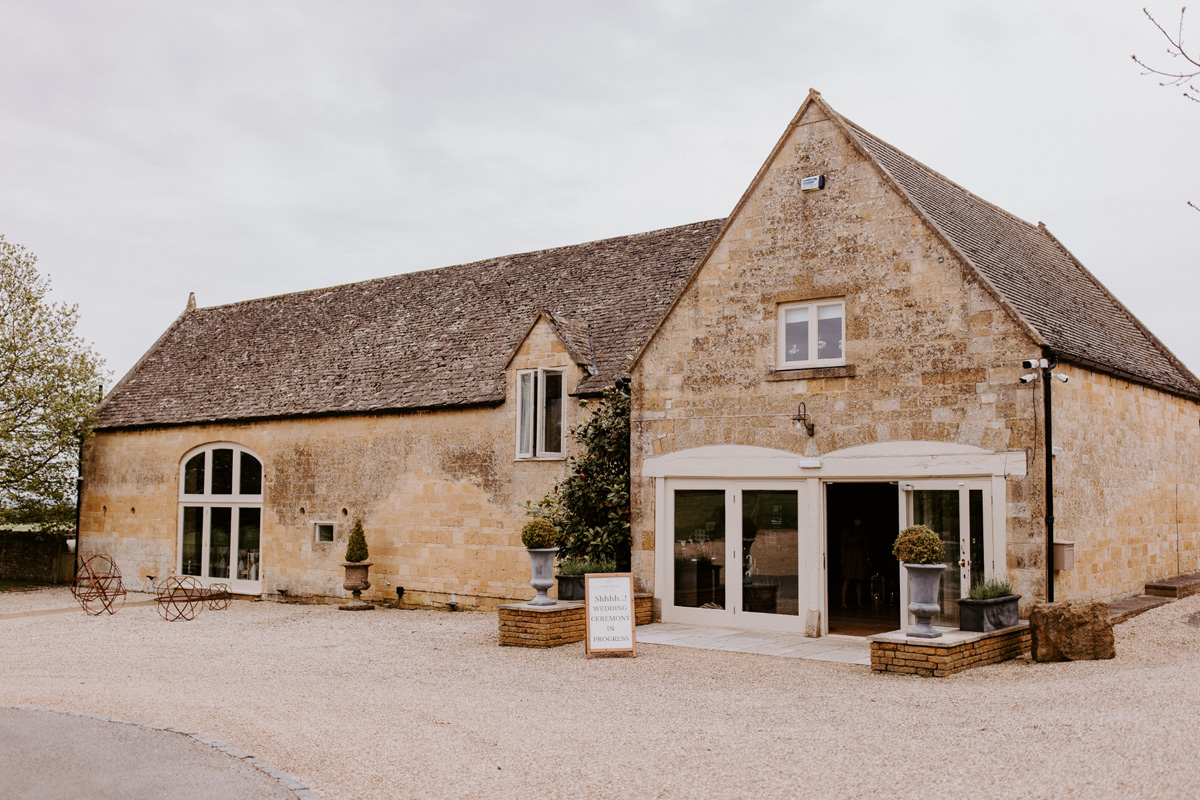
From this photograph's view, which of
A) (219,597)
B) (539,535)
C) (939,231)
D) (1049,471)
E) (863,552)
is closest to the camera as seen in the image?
(1049,471)

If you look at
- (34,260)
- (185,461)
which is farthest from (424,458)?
(34,260)

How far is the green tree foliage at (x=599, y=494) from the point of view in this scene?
16328 mm

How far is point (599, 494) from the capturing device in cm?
1664

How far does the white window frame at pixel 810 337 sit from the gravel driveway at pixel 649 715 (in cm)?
429

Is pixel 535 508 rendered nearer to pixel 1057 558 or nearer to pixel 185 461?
pixel 1057 558

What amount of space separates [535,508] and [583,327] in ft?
12.1

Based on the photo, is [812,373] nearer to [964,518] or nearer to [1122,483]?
[964,518]

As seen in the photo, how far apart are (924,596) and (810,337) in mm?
4464

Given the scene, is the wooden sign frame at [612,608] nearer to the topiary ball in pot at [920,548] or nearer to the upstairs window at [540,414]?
the topiary ball in pot at [920,548]

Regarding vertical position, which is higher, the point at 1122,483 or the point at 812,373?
the point at 812,373

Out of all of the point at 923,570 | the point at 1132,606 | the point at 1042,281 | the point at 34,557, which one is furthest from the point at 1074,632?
the point at 34,557

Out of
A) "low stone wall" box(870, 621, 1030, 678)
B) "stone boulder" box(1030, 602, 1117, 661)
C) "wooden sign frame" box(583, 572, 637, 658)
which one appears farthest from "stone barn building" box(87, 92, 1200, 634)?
"wooden sign frame" box(583, 572, 637, 658)

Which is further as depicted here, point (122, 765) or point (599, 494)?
point (599, 494)

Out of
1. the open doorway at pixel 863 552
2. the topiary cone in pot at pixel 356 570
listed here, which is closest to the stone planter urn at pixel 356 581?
the topiary cone in pot at pixel 356 570
